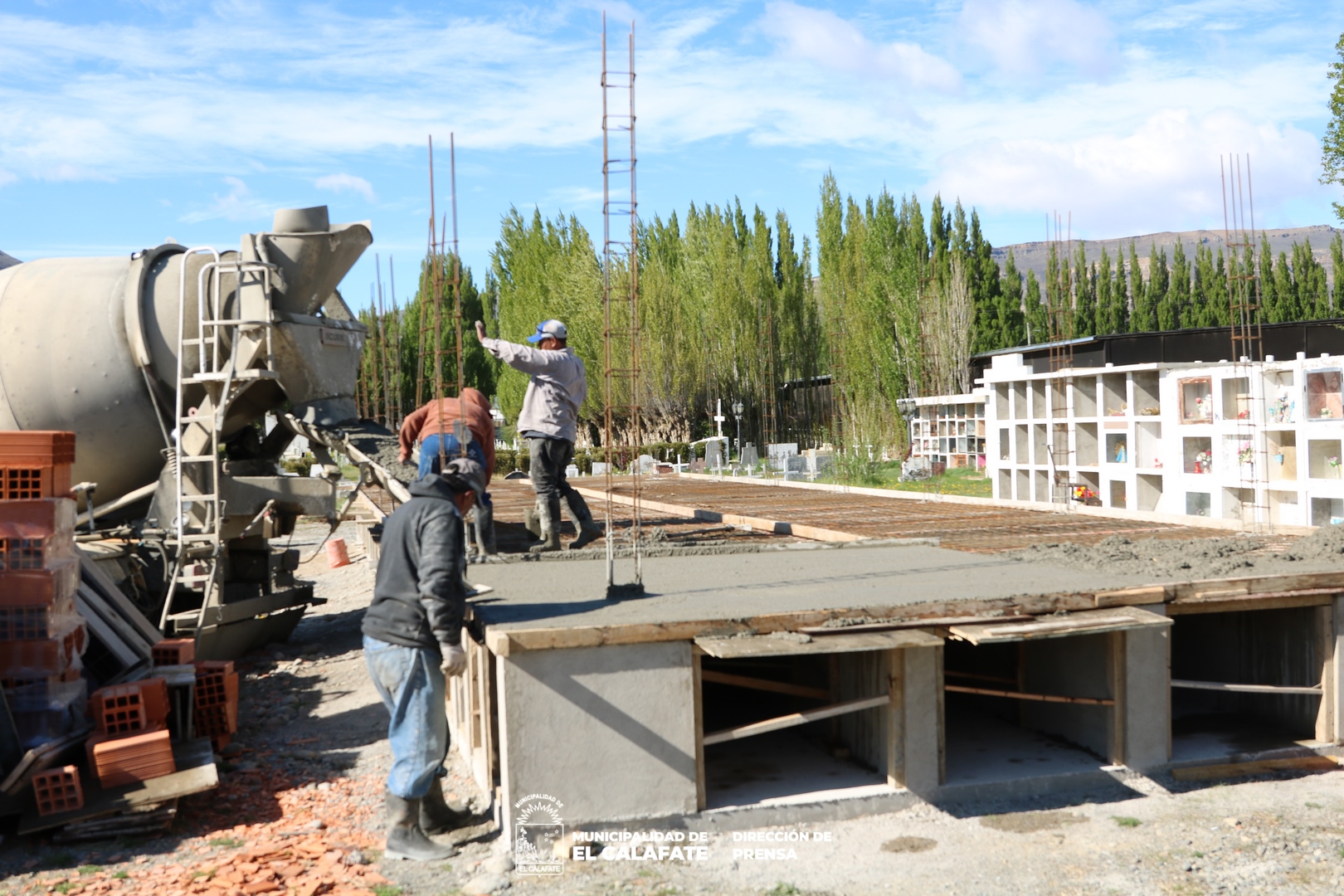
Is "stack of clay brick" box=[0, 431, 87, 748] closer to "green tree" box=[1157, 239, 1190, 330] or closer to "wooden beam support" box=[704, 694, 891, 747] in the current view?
"wooden beam support" box=[704, 694, 891, 747]

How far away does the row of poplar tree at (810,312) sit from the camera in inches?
1539

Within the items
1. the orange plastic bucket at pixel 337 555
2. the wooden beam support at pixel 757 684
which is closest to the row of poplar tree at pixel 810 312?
the orange plastic bucket at pixel 337 555

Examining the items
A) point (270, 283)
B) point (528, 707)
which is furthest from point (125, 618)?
point (528, 707)

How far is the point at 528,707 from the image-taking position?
197 inches

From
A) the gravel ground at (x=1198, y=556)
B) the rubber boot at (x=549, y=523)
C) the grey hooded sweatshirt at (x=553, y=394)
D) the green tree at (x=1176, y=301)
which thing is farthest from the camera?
the green tree at (x=1176, y=301)

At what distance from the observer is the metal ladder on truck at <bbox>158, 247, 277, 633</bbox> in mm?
8523

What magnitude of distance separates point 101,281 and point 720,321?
108 ft

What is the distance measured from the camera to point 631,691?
5.11 meters

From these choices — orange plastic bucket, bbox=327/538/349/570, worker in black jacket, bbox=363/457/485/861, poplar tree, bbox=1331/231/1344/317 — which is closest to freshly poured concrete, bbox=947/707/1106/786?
worker in black jacket, bbox=363/457/485/861

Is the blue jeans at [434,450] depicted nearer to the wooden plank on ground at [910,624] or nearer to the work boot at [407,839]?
the work boot at [407,839]

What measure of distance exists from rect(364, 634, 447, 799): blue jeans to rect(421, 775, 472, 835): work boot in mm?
227

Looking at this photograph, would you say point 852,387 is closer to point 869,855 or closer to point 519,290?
point 519,290

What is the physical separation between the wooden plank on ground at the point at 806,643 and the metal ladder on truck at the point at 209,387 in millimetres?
5057

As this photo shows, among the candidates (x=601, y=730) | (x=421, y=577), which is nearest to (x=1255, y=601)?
(x=601, y=730)
